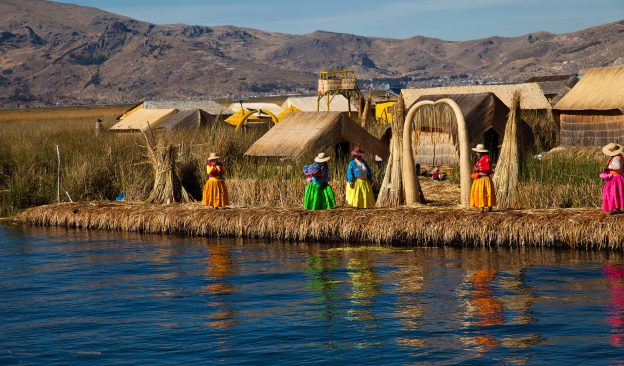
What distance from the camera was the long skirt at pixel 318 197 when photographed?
1727 cm

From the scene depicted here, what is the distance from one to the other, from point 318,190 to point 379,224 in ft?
4.62

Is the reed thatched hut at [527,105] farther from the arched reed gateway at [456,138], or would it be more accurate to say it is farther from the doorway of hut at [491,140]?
the doorway of hut at [491,140]

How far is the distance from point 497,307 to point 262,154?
37.1ft

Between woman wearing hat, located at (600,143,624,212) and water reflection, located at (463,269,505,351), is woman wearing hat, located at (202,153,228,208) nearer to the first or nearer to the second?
water reflection, located at (463,269,505,351)

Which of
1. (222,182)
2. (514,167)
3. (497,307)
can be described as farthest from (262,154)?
(497,307)

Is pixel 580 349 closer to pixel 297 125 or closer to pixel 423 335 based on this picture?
pixel 423 335

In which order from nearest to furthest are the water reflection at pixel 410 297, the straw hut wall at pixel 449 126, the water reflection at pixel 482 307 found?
the water reflection at pixel 482 307 → the water reflection at pixel 410 297 → the straw hut wall at pixel 449 126

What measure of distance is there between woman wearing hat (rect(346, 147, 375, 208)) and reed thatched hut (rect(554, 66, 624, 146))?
8.99 meters

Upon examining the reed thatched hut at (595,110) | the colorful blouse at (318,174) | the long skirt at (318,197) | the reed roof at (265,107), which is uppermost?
the reed roof at (265,107)

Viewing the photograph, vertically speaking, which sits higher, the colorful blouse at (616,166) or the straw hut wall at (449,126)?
the straw hut wall at (449,126)

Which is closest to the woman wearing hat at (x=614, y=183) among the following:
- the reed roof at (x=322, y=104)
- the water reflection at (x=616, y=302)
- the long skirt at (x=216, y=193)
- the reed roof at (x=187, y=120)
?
the water reflection at (x=616, y=302)

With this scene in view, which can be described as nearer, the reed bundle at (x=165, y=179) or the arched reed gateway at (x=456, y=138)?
the arched reed gateway at (x=456, y=138)

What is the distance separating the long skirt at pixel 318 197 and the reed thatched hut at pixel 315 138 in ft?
15.4

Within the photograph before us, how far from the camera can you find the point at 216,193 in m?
18.3
